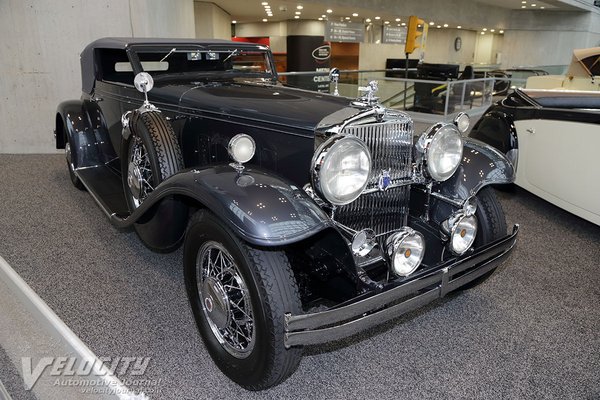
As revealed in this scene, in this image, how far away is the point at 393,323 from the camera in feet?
8.07

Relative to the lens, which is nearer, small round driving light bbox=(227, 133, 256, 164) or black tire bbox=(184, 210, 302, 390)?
black tire bbox=(184, 210, 302, 390)

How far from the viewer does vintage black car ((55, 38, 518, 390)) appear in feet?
5.67

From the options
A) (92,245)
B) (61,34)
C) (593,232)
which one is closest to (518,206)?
(593,232)

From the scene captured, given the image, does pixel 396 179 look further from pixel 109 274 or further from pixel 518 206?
pixel 518 206

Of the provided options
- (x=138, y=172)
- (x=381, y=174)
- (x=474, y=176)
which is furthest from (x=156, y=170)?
(x=474, y=176)

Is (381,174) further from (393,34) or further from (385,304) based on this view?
(393,34)

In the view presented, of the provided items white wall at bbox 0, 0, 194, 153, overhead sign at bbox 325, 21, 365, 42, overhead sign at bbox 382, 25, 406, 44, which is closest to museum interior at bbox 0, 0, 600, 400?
white wall at bbox 0, 0, 194, 153

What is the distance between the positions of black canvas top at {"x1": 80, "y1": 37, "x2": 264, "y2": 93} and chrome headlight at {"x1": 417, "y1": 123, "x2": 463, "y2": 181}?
6.56 ft

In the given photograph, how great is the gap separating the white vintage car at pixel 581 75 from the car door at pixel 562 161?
133 inches

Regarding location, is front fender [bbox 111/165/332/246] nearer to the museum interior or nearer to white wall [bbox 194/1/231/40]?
the museum interior

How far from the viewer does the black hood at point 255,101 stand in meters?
2.21

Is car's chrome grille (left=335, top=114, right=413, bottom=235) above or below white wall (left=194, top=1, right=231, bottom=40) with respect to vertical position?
below

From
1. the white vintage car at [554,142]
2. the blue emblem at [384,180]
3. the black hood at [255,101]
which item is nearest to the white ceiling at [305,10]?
the white vintage car at [554,142]

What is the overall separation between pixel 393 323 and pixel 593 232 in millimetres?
2376
